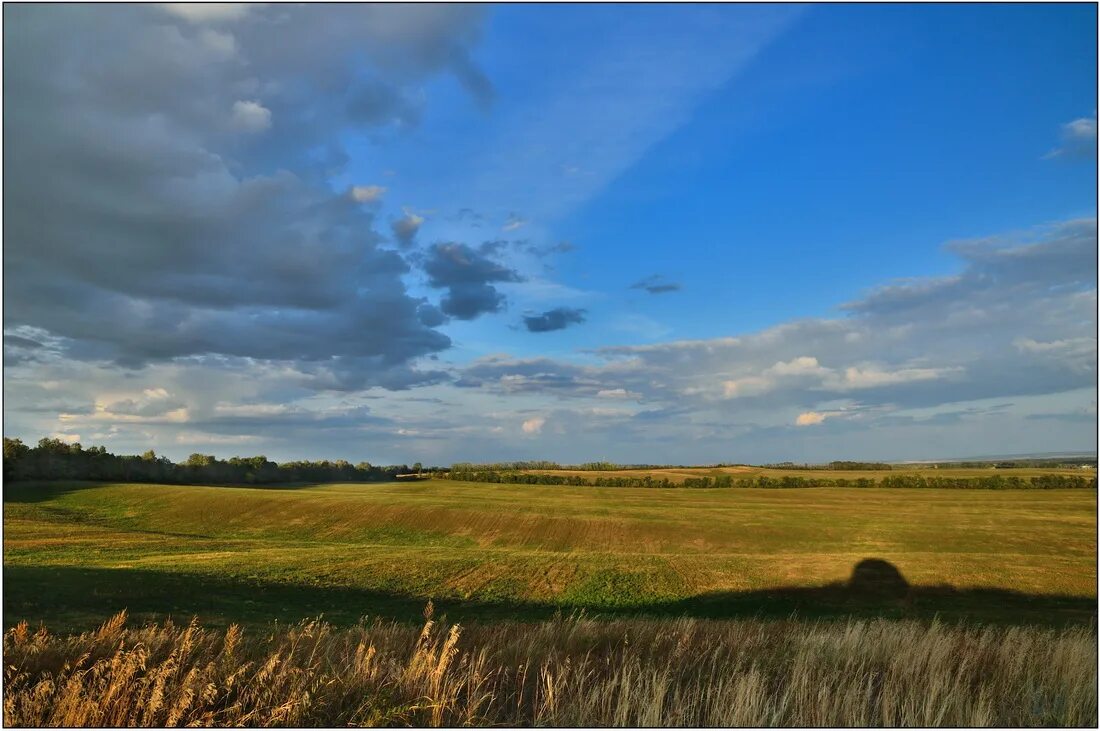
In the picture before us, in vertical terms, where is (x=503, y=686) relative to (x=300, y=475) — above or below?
above

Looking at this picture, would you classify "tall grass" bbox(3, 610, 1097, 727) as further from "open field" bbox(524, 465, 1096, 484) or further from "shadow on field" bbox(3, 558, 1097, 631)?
"open field" bbox(524, 465, 1096, 484)

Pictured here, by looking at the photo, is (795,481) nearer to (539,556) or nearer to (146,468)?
(539,556)

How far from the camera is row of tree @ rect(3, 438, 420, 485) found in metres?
116

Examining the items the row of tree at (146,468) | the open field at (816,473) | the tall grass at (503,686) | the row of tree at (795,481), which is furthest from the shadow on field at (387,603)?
the row of tree at (146,468)

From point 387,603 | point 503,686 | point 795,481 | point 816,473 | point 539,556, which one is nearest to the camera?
point 503,686

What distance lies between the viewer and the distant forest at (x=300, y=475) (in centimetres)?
11325

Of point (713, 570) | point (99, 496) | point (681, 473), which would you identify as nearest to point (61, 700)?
point (713, 570)

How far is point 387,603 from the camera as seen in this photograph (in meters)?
32.9

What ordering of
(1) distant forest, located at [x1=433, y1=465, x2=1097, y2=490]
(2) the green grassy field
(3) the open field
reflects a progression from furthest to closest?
(3) the open field
(1) distant forest, located at [x1=433, y1=465, x2=1097, y2=490]
(2) the green grassy field

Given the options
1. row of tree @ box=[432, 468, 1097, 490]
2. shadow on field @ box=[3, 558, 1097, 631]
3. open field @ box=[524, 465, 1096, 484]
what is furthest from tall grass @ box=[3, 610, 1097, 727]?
open field @ box=[524, 465, 1096, 484]

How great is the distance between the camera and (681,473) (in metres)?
141

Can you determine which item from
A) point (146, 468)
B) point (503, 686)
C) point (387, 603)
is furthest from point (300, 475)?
point (503, 686)

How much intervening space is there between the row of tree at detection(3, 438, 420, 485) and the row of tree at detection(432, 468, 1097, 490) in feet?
136

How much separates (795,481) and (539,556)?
87480mm
